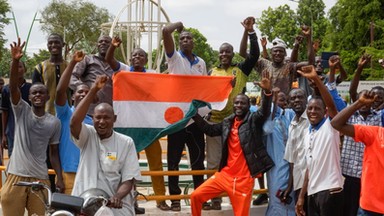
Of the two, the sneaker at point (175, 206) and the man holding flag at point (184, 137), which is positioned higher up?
the man holding flag at point (184, 137)

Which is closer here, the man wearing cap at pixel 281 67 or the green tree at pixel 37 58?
the man wearing cap at pixel 281 67

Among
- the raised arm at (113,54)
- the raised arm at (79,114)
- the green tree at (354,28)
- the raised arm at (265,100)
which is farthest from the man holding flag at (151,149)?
the green tree at (354,28)

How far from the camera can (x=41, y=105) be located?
6.31m

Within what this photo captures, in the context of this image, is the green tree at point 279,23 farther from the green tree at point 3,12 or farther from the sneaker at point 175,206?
the sneaker at point 175,206

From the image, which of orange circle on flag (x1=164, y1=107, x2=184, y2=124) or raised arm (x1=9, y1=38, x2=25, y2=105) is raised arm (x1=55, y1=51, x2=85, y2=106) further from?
orange circle on flag (x1=164, y1=107, x2=184, y2=124)

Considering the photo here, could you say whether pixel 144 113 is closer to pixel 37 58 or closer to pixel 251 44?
pixel 251 44

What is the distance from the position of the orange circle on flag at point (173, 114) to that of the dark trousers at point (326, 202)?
209 centimetres

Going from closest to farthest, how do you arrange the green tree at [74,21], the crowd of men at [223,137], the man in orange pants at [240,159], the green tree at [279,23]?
the crowd of men at [223,137] → the man in orange pants at [240,159] → the green tree at [74,21] → the green tree at [279,23]

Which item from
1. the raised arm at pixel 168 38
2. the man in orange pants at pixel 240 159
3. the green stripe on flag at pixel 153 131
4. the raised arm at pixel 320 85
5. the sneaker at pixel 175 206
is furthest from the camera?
the green stripe on flag at pixel 153 131

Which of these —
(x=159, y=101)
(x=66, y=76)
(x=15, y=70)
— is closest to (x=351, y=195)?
(x=159, y=101)

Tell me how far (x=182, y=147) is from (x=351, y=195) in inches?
85.8

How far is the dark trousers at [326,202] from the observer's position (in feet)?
21.0

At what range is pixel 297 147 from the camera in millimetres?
7109

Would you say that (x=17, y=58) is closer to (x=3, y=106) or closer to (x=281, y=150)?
(x=3, y=106)
